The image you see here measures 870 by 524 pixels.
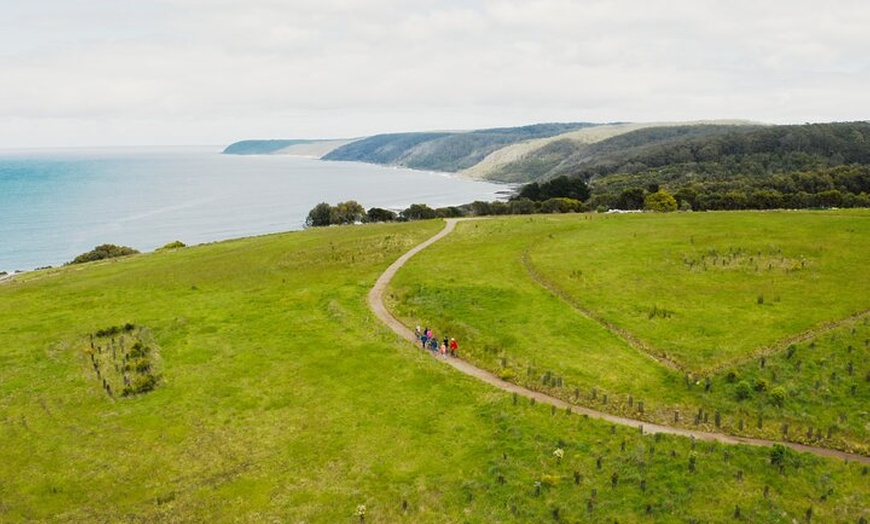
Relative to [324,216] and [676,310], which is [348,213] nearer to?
[324,216]

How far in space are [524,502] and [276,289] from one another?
41.9 meters

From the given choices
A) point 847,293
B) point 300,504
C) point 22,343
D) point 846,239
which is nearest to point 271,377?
point 300,504

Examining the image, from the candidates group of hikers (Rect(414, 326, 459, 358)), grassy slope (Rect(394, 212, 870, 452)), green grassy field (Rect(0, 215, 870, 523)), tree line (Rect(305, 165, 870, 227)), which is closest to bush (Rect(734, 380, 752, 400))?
grassy slope (Rect(394, 212, 870, 452))

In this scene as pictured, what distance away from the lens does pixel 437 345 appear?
153 feet

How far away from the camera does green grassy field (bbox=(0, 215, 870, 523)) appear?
2881 centimetres

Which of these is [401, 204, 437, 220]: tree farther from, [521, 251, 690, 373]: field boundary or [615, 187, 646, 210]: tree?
[521, 251, 690, 373]: field boundary

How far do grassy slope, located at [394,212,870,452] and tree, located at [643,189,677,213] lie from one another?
37234 mm

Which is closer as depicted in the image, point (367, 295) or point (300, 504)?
point (300, 504)

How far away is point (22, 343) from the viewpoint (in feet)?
169

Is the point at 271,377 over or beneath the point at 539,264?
beneath

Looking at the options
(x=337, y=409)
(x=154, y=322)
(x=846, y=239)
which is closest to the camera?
(x=337, y=409)

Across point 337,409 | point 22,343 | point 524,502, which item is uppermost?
point 22,343

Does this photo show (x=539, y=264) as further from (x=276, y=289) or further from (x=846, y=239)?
(x=846, y=239)

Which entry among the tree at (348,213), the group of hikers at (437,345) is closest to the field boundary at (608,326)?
the group of hikers at (437,345)
